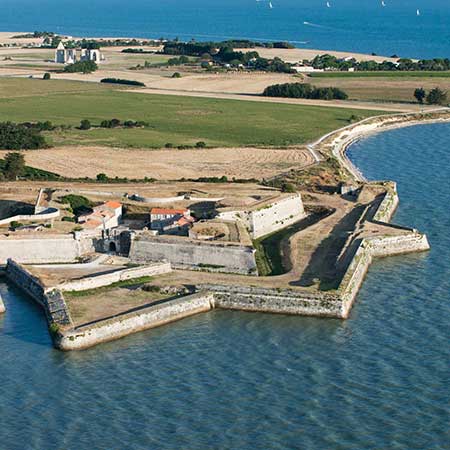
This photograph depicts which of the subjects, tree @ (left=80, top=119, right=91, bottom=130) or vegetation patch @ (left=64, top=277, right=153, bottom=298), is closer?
vegetation patch @ (left=64, top=277, right=153, bottom=298)

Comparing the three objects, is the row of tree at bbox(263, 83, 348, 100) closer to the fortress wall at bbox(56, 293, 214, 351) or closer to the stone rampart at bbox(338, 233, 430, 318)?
the stone rampart at bbox(338, 233, 430, 318)

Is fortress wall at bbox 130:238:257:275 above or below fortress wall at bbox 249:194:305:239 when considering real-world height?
below

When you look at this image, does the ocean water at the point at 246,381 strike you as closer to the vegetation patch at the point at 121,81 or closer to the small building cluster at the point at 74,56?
the vegetation patch at the point at 121,81

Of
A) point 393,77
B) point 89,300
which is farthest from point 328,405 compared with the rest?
point 393,77

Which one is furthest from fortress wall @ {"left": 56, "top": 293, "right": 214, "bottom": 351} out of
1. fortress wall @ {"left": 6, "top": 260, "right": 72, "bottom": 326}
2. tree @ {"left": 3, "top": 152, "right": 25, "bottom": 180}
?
tree @ {"left": 3, "top": 152, "right": 25, "bottom": 180}

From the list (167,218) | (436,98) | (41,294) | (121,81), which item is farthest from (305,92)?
(41,294)

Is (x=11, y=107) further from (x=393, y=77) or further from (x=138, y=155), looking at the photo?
(x=393, y=77)

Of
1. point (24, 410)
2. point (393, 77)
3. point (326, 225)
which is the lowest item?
point (24, 410)
